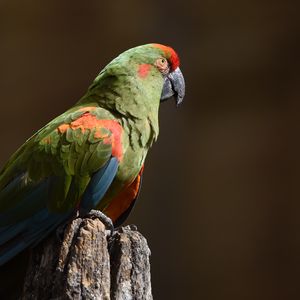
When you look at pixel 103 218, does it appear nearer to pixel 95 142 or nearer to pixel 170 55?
pixel 95 142

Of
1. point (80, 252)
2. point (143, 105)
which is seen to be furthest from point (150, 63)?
point (80, 252)

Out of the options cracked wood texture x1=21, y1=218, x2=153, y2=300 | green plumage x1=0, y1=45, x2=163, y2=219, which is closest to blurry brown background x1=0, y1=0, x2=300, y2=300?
green plumage x1=0, y1=45, x2=163, y2=219

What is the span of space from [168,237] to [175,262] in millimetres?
165

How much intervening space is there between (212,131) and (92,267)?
330 cm

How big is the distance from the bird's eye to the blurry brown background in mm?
2039

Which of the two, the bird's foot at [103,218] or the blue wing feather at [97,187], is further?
the blue wing feather at [97,187]

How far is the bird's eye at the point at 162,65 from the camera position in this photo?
340 centimetres

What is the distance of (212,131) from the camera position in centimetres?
559

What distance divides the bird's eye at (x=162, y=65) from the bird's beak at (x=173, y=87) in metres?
0.02

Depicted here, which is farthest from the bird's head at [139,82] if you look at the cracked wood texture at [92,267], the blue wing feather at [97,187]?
the cracked wood texture at [92,267]

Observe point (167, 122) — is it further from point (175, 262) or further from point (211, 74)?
point (175, 262)

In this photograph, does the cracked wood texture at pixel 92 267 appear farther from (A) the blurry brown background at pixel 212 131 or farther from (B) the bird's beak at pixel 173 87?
(A) the blurry brown background at pixel 212 131

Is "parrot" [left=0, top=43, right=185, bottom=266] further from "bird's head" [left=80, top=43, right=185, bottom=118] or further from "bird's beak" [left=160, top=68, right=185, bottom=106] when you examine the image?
"bird's beak" [left=160, top=68, right=185, bottom=106]

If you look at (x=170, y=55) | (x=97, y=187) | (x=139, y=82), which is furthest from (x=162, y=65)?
(x=97, y=187)
